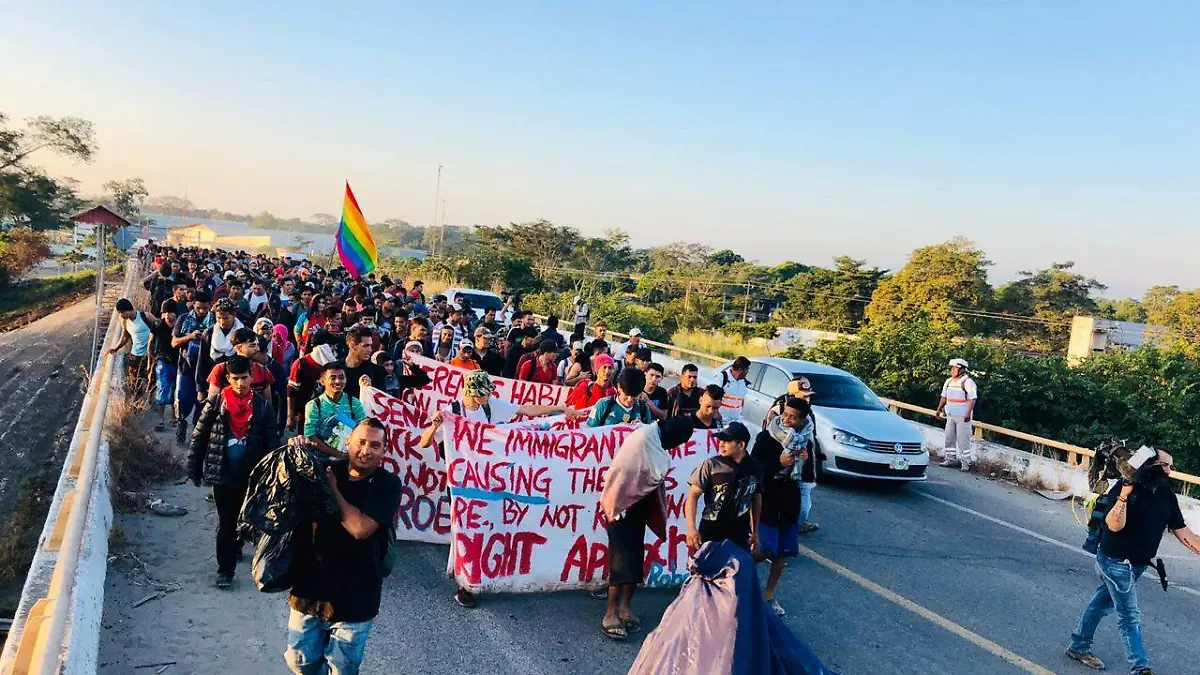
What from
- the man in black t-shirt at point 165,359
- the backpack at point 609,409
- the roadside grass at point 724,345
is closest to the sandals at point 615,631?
the backpack at point 609,409

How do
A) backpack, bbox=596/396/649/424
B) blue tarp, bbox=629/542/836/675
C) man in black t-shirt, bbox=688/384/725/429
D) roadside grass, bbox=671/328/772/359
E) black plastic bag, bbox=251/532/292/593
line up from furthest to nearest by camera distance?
roadside grass, bbox=671/328/772/359 < man in black t-shirt, bbox=688/384/725/429 < backpack, bbox=596/396/649/424 < blue tarp, bbox=629/542/836/675 < black plastic bag, bbox=251/532/292/593

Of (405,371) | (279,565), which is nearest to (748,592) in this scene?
(279,565)

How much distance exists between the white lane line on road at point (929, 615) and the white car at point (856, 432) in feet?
7.30

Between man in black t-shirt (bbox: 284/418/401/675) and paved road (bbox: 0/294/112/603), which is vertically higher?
man in black t-shirt (bbox: 284/418/401/675)

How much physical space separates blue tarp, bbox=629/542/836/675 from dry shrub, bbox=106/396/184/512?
17.3 feet

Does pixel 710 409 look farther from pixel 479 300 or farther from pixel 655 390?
pixel 479 300

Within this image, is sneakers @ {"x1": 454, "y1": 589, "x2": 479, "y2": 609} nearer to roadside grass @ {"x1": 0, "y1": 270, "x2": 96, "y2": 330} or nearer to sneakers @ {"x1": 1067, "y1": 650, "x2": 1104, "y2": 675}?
sneakers @ {"x1": 1067, "y1": 650, "x2": 1104, "y2": 675}

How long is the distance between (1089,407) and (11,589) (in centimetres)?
1760

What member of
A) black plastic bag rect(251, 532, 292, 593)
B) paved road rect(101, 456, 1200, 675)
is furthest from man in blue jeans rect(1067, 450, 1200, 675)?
black plastic bag rect(251, 532, 292, 593)

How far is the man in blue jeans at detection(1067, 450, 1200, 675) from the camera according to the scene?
201 inches

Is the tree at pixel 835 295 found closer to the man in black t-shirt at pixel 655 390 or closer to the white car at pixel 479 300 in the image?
the white car at pixel 479 300

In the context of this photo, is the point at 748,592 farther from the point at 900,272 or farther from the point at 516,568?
the point at 900,272

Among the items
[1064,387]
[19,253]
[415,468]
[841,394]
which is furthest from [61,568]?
[19,253]

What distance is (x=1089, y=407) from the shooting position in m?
15.4
